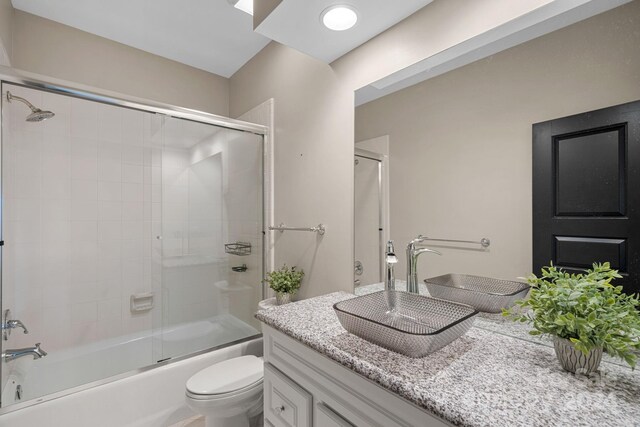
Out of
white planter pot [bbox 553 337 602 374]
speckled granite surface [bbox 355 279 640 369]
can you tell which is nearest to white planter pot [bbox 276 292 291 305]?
speckled granite surface [bbox 355 279 640 369]

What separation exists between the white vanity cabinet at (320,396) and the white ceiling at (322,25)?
4.40 feet

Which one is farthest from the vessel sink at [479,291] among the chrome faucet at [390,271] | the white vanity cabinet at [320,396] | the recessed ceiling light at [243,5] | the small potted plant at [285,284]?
the recessed ceiling light at [243,5]

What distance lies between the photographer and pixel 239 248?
2322mm

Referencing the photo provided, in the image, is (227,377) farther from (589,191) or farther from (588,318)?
(589,191)

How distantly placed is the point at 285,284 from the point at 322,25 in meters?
1.45

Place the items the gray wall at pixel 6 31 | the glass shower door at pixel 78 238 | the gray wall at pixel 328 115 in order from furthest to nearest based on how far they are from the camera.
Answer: the glass shower door at pixel 78 238 < the gray wall at pixel 6 31 < the gray wall at pixel 328 115

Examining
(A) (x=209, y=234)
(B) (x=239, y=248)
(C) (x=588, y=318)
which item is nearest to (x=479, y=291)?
(C) (x=588, y=318)

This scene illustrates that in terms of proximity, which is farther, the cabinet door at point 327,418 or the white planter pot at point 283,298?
the white planter pot at point 283,298

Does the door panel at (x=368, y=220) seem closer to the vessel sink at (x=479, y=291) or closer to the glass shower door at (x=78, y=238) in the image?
the vessel sink at (x=479, y=291)

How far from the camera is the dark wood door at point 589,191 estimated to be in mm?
751

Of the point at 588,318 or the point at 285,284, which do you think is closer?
the point at 588,318

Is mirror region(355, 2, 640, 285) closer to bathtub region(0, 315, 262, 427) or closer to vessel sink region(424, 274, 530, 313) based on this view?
vessel sink region(424, 274, 530, 313)

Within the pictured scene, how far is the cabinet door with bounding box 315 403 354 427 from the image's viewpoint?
820 mm

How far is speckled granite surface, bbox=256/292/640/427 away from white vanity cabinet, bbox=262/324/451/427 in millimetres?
47
